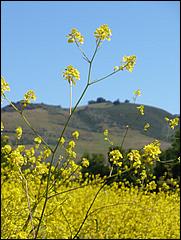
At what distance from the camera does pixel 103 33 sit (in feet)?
7.75

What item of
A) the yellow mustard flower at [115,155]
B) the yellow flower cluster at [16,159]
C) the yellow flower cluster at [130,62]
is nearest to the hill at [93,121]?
the yellow mustard flower at [115,155]

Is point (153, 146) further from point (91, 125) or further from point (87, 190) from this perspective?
point (91, 125)

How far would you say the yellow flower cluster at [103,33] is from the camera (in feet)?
7.72

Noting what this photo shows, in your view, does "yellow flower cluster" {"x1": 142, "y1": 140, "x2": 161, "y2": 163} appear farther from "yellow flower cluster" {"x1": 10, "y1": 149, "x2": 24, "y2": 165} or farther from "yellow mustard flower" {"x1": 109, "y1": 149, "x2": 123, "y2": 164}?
"yellow flower cluster" {"x1": 10, "y1": 149, "x2": 24, "y2": 165}

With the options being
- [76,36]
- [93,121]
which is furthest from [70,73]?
[93,121]

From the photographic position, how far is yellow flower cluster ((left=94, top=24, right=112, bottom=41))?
2354 millimetres

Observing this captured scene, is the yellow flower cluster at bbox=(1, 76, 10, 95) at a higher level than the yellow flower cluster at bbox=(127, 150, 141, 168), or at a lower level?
higher

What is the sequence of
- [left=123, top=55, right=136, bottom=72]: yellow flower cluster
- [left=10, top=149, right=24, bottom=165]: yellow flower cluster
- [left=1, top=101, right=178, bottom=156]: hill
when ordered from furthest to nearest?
[left=1, top=101, right=178, bottom=156]: hill, [left=123, top=55, right=136, bottom=72]: yellow flower cluster, [left=10, top=149, right=24, bottom=165]: yellow flower cluster

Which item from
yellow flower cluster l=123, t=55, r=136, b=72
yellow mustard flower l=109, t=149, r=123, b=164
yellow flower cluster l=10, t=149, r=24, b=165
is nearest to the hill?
yellow mustard flower l=109, t=149, r=123, b=164

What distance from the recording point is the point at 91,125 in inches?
6235

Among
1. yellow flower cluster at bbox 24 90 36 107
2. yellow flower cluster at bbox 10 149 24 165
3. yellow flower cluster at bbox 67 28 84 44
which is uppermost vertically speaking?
yellow flower cluster at bbox 67 28 84 44

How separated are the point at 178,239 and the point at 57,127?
13376cm

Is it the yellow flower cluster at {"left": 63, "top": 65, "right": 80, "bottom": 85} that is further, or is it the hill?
the hill

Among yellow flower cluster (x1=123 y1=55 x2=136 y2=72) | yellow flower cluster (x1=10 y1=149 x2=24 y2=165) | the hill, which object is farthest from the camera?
the hill
